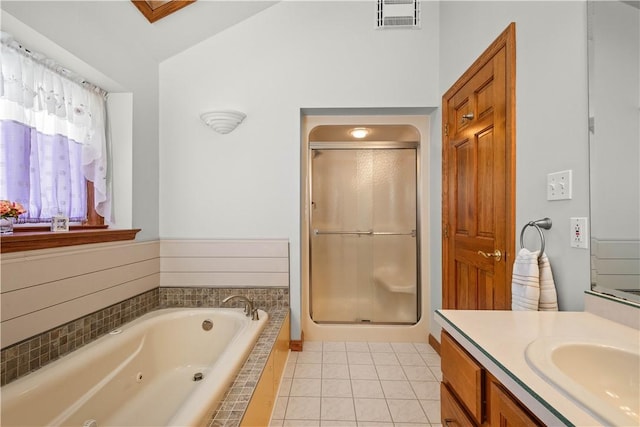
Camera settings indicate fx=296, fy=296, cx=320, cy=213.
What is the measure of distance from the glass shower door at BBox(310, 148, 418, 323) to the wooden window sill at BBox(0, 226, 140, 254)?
60.1 inches

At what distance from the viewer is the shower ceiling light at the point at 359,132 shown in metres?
2.69

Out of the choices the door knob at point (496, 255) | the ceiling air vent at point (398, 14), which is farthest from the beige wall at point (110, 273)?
the ceiling air vent at point (398, 14)

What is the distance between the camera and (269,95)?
2436 millimetres

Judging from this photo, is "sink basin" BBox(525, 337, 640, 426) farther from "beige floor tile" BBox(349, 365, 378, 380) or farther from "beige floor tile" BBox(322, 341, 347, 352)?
"beige floor tile" BBox(322, 341, 347, 352)

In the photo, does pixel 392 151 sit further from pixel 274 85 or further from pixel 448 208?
pixel 274 85

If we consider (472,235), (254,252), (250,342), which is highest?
(472,235)

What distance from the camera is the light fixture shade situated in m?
2.30

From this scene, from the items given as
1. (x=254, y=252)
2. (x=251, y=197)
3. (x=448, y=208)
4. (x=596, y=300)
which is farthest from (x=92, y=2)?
(x=596, y=300)

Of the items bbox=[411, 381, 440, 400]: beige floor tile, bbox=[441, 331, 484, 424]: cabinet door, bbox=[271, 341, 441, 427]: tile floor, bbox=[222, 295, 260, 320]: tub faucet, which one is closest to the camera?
bbox=[441, 331, 484, 424]: cabinet door

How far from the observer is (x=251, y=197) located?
244 centimetres

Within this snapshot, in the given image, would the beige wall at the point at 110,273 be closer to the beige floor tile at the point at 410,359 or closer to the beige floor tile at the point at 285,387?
the beige floor tile at the point at 285,387

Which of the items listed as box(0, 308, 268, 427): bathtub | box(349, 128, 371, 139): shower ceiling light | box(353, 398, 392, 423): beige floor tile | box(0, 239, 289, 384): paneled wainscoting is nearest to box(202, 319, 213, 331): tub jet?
box(0, 308, 268, 427): bathtub

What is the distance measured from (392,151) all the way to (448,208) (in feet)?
2.54

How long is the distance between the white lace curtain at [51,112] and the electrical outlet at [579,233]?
8.24 ft
